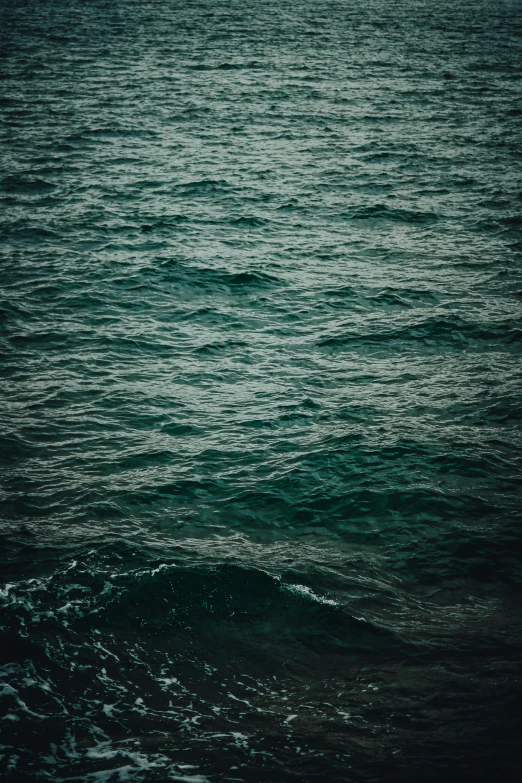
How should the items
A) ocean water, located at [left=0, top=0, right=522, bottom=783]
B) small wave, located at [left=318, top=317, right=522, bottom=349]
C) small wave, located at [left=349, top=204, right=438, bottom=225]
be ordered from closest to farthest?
1. ocean water, located at [left=0, top=0, right=522, bottom=783]
2. small wave, located at [left=318, top=317, right=522, bottom=349]
3. small wave, located at [left=349, top=204, right=438, bottom=225]

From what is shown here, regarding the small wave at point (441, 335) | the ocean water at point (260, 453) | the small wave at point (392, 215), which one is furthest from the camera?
the small wave at point (392, 215)

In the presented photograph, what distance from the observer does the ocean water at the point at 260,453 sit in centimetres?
862

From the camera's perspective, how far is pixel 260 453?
15.0m

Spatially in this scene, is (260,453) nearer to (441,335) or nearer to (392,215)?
(441,335)

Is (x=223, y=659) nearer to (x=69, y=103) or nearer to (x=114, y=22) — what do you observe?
(x=69, y=103)

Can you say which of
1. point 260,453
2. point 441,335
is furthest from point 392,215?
point 260,453

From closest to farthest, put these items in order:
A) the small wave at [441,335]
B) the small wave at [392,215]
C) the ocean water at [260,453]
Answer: the ocean water at [260,453], the small wave at [441,335], the small wave at [392,215]

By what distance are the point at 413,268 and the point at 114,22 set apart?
195ft

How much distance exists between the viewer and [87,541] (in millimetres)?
12023

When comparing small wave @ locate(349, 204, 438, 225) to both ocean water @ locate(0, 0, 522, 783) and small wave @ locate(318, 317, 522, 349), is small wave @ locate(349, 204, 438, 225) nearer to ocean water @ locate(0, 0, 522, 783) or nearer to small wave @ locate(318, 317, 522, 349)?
ocean water @ locate(0, 0, 522, 783)

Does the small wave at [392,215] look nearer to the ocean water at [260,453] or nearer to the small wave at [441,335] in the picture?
the ocean water at [260,453]

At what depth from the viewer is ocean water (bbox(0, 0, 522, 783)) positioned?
8.62 m

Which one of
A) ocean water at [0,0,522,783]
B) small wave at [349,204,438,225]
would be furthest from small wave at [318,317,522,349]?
small wave at [349,204,438,225]

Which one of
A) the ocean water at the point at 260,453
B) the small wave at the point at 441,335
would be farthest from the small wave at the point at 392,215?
the small wave at the point at 441,335
